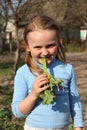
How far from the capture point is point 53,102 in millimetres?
2412

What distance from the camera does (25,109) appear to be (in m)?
2.35

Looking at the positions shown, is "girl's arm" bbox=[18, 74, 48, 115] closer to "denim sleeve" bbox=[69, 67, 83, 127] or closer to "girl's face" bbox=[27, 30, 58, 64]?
"girl's face" bbox=[27, 30, 58, 64]

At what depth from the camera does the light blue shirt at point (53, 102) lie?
2.41 metres

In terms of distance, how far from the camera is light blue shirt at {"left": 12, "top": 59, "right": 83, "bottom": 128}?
2.41 m

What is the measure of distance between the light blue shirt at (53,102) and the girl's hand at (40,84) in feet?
0.62

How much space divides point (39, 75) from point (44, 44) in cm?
19

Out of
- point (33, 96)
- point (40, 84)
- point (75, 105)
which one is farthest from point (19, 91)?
point (75, 105)

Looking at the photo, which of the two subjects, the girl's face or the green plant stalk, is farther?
the girl's face

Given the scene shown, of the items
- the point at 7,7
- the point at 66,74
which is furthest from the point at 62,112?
the point at 7,7

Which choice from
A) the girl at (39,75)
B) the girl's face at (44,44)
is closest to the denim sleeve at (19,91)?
the girl at (39,75)

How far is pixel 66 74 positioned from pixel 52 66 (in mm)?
106

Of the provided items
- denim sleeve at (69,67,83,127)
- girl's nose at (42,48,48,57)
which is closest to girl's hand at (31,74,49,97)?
girl's nose at (42,48,48,57)

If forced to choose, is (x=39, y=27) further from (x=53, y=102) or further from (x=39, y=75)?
(x=53, y=102)

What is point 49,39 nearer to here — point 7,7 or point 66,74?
point 66,74
